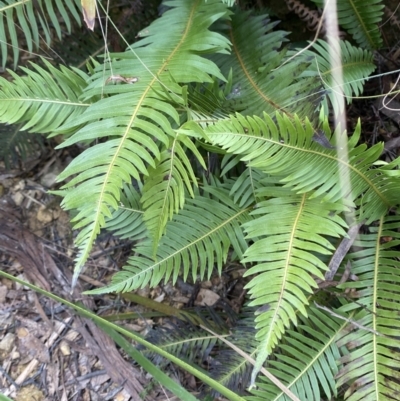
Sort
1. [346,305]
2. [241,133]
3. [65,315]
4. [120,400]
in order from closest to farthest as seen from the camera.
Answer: [241,133]
[346,305]
[120,400]
[65,315]

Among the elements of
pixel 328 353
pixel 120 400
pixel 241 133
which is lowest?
pixel 120 400

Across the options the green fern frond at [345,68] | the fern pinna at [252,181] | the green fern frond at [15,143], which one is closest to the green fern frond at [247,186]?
the fern pinna at [252,181]

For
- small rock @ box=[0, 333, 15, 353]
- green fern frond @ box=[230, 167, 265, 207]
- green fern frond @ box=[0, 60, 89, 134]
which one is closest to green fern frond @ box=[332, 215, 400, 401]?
green fern frond @ box=[230, 167, 265, 207]

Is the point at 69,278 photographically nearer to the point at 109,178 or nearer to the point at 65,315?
the point at 65,315

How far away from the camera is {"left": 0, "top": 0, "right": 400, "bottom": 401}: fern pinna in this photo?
90 cm

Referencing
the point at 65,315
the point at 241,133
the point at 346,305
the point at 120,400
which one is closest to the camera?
the point at 241,133

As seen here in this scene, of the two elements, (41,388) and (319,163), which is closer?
(319,163)

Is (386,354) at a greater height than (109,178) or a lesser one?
lesser

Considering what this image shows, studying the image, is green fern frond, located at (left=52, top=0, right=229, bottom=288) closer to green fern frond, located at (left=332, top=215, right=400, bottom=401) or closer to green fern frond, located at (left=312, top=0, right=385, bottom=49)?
green fern frond, located at (left=312, top=0, right=385, bottom=49)

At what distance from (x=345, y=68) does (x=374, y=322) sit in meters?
0.64

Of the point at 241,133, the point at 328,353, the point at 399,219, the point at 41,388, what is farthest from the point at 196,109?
the point at 41,388

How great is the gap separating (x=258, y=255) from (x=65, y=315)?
31.8 inches

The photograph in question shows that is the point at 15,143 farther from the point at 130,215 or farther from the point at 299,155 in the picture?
the point at 299,155

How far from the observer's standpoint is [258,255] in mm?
951
